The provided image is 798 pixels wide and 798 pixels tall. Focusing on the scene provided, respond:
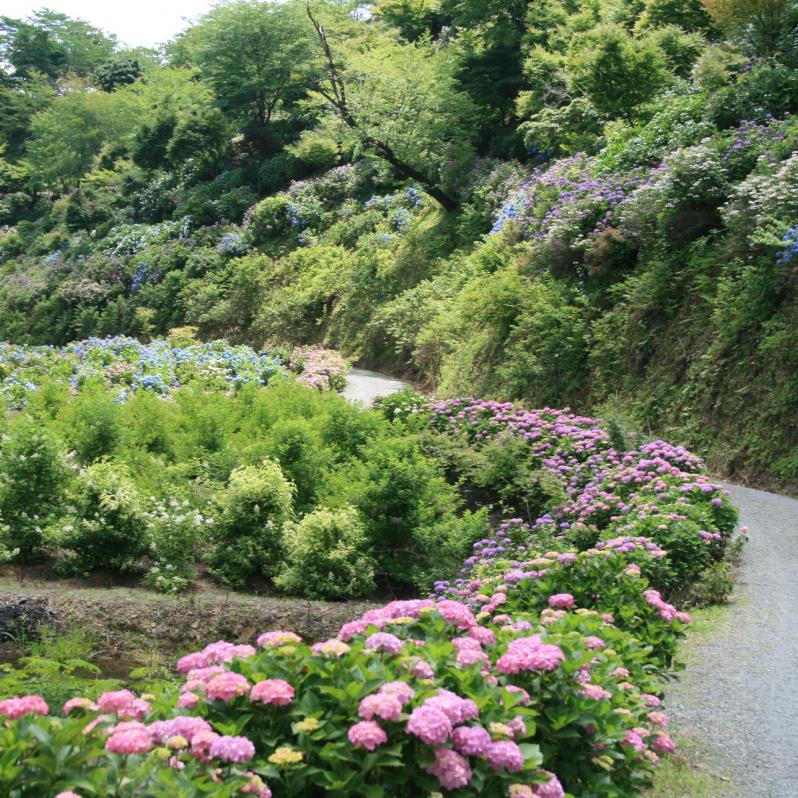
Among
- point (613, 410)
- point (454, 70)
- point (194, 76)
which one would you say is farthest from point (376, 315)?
point (194, 76)

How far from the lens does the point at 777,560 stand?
680 cm

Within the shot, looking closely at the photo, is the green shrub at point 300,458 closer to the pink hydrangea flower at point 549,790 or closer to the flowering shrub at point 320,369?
the flowering shrub at point 320,369

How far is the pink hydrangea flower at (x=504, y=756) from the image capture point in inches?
109

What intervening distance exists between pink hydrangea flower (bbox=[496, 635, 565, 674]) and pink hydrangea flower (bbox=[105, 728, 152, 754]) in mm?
1318

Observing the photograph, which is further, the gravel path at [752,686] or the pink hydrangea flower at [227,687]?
the gravel path at [752,686]

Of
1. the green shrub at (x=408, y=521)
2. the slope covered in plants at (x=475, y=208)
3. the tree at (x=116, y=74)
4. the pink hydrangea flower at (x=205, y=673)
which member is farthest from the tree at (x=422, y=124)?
the tree at (x=116, y=74)

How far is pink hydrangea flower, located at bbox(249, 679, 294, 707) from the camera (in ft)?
9.29

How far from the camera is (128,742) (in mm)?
2514

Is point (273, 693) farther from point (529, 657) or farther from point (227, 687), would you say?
point (529, 657)

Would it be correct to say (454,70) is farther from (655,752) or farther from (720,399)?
(655,752)

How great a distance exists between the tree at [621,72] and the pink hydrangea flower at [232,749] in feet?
52.1

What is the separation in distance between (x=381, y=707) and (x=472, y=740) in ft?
1.03

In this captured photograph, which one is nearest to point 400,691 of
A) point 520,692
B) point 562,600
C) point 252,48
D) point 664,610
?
point 520,692

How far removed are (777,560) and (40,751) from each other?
19.0ft
